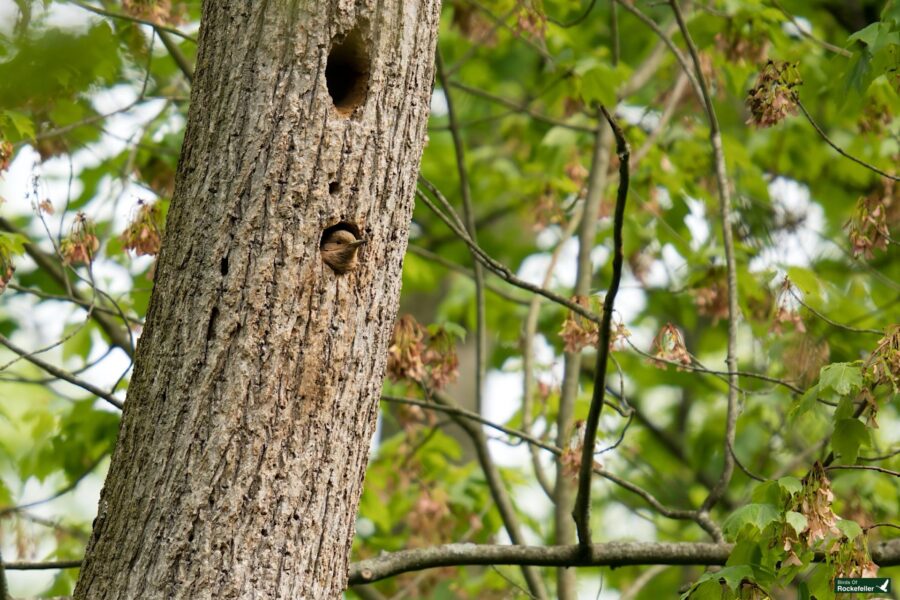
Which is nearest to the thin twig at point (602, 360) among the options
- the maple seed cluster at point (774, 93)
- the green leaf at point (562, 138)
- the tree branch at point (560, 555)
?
the tree branch at point (560, 555)

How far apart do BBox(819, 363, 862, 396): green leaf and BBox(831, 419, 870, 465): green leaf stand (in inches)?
4.2

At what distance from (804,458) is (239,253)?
408 cm

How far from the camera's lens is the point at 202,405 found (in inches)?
83.5

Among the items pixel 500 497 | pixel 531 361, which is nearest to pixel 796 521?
pixel 500 497

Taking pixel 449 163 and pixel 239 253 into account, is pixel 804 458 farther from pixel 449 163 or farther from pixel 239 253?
pixel 239 253

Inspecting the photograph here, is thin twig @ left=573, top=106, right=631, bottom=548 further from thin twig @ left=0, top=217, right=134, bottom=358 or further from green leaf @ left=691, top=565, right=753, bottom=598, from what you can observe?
thin twig @ left=0, top=217, right=134, bottom=358

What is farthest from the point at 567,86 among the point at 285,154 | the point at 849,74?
the point at 285,154

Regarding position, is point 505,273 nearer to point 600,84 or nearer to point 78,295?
point 600,84

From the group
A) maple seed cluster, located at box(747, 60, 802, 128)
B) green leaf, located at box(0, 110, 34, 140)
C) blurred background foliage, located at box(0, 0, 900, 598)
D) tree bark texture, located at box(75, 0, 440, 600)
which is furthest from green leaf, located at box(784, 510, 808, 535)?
green leaf, located at box(0, 110, 34, 140)

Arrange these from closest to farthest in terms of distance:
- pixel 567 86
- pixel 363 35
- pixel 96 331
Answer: pixel 363 35, pixel 567 86, pixel 96 331

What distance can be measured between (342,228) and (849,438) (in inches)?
61.6

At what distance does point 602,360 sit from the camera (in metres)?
2.79

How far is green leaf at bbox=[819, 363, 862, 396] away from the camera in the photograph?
2.74 metres

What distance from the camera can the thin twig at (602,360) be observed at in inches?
96.8
